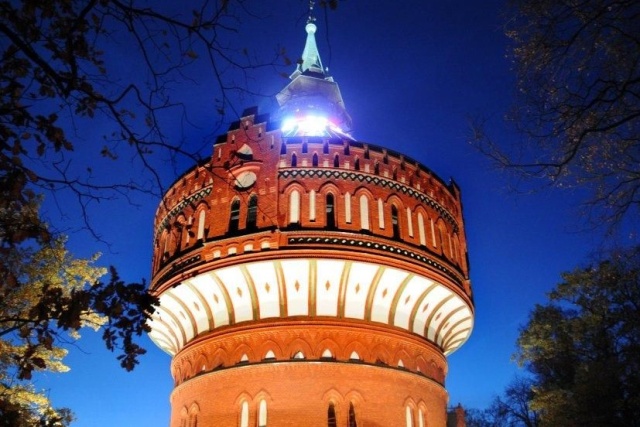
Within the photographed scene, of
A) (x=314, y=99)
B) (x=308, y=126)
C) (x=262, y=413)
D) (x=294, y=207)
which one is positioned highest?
(x=314, y=99)

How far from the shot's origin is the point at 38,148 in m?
4.65

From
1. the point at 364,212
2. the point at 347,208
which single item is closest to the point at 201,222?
the point at 347,208

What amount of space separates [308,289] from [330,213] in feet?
7.12

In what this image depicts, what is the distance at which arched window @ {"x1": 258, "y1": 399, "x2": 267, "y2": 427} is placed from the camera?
13.6m

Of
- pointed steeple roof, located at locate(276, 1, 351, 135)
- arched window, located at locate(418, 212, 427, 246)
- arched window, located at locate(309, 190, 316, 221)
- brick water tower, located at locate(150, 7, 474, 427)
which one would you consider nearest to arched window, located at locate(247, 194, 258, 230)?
brick water tower, located at locate(150, 7, 474, 427)

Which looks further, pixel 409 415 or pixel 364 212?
pixel 364 212

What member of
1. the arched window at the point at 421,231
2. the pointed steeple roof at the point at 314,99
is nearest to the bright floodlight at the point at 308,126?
the pointed steeple roof at the point at 314,99

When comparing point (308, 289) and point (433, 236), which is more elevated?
point (433, 236)

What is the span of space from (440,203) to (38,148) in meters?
14.1

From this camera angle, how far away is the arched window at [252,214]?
585 inches

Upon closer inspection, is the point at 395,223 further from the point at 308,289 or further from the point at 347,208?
the point at 308,289

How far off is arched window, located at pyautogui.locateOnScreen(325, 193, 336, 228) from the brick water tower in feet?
0.11

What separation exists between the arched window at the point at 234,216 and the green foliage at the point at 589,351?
390 inches

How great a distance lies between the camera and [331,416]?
1364 cm
